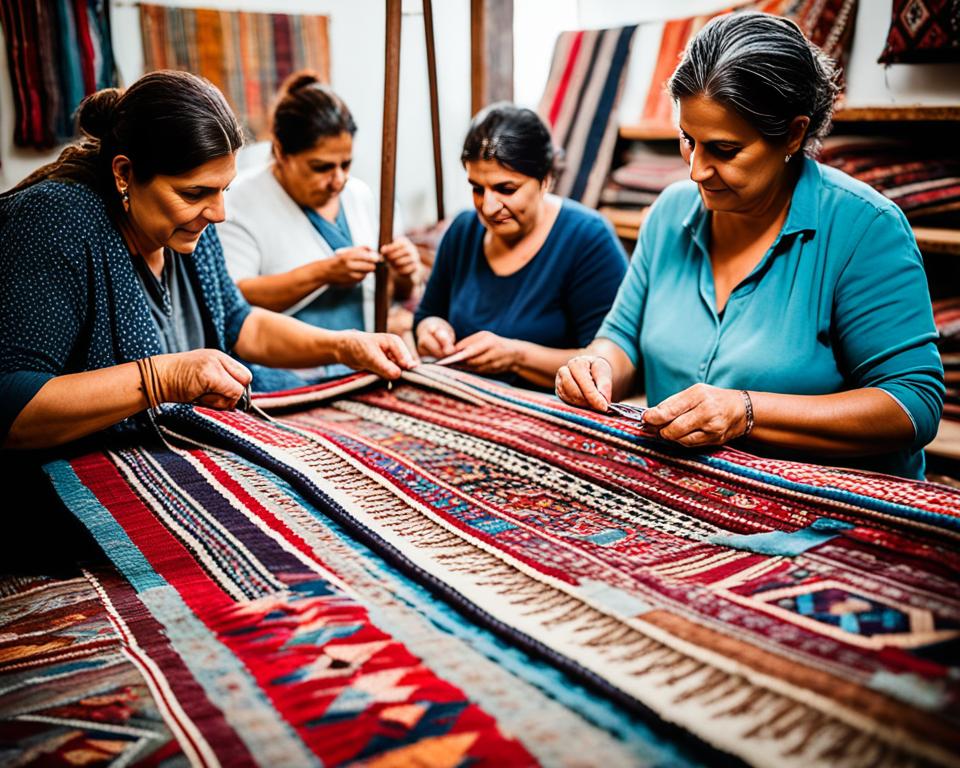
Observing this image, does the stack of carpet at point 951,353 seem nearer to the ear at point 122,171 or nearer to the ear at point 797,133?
the ear at point 797,133

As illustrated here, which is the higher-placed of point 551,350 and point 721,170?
point 721,170

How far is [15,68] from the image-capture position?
3908 mm

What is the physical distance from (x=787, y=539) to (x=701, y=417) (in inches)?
11.9

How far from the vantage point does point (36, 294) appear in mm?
1523

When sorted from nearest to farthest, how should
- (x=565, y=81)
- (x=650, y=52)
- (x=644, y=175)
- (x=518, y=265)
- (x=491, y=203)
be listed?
(x=491, y=203) < (x=518, y=265) < (x=644, y=175) < (x=650, y=52) < (x=565, y=81)

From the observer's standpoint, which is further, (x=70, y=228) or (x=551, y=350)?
(x=551, y=350)

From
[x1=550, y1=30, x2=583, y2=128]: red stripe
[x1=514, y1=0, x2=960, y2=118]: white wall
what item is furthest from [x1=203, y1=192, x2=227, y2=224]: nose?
[x1=550, y1=30, x2=583, y2=128]: red stripe

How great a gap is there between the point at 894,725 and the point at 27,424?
137 centimetres

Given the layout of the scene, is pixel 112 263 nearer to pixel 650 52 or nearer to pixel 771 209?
pixel 771 209

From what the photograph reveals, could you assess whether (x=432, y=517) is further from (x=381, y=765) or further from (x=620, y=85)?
(x=620, y=85)

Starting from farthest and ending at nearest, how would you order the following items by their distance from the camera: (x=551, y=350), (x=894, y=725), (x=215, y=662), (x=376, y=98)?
(x=376, y=98) < (x=551, y=350) < (x=215, y=662) < (x=894, y=725)

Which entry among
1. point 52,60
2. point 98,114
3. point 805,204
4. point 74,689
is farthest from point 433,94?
point 74,689

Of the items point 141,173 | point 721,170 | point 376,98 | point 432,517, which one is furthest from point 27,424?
point 376,98

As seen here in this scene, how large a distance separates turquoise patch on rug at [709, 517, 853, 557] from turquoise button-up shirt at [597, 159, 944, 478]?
1.22 ft
